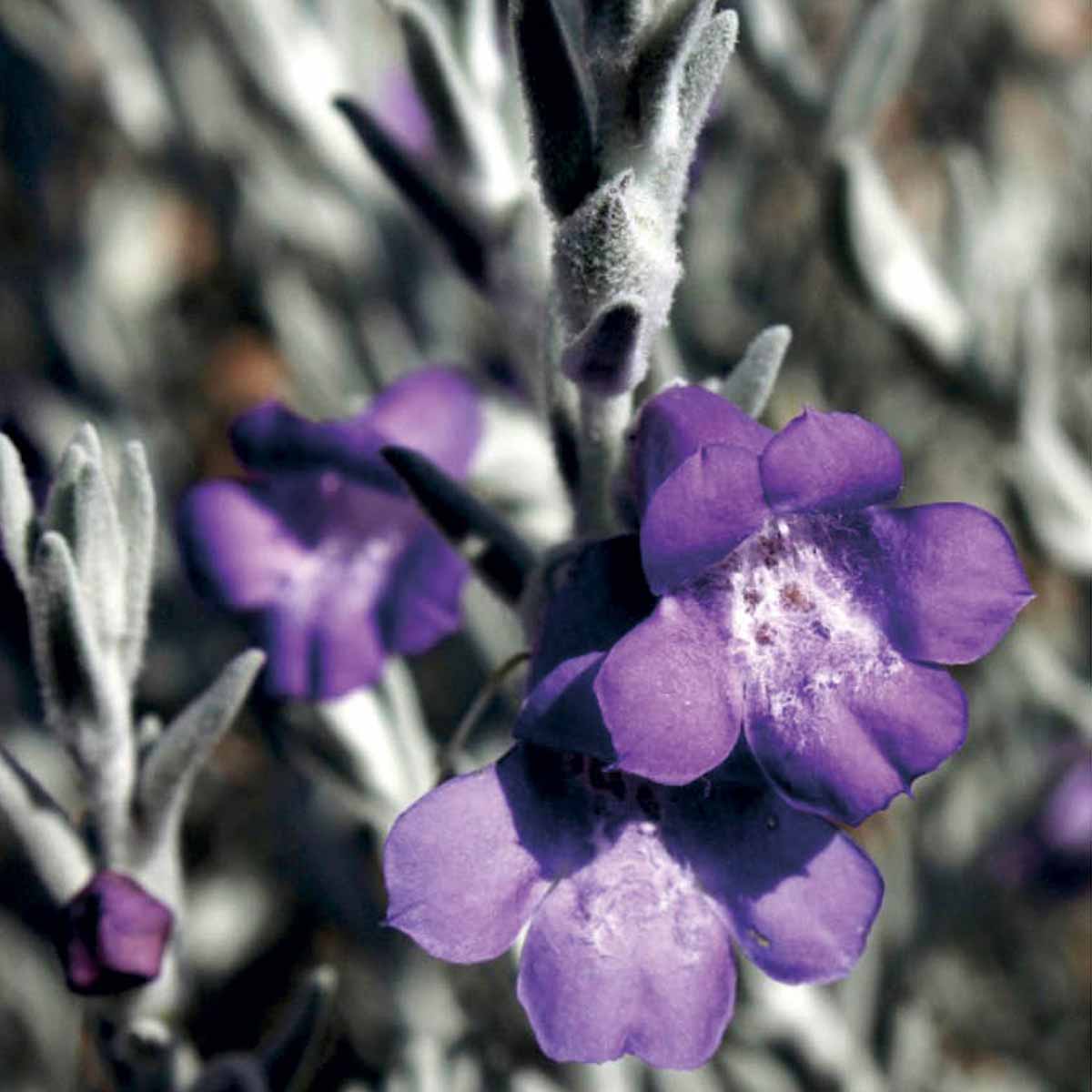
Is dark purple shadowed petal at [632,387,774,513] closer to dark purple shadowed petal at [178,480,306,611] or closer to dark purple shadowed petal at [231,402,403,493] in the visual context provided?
dark purple shadowed petal at [231,402,403,493]

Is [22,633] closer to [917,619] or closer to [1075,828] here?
[917,619]

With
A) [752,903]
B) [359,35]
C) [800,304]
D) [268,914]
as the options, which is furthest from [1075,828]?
[359,35]

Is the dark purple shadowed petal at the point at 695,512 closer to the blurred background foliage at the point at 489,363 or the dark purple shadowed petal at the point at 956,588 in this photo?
the dark purple shadowed petal at the point at 956,588

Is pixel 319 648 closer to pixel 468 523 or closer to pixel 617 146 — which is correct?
pixel 468 523

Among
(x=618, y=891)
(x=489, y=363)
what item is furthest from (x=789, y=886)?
(x=489, y=363)

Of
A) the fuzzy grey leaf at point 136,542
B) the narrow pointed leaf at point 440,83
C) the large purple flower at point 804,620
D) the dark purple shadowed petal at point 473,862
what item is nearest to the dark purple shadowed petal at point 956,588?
the large purple flower at point 804,620
